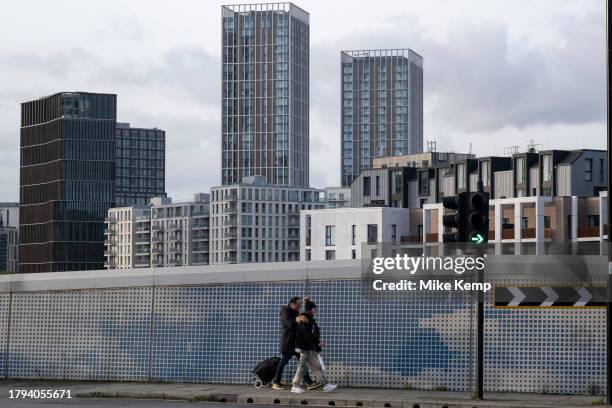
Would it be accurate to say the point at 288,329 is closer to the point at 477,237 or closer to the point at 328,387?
the point at 328,387

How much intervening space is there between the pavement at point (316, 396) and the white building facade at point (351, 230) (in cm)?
12555

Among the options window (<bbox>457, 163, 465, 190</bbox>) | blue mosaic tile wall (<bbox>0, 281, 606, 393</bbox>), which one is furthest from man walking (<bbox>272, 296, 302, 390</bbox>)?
window (<bbox>457, 163, 465, 190</bbox>)

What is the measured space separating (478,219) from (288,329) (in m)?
4.26

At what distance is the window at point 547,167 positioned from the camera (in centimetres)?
14075

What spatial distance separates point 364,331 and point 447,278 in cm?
186

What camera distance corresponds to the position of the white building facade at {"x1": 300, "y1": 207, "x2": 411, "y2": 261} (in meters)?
156

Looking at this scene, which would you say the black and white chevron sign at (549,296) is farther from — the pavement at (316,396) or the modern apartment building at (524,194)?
the modern apartment building at (524,194)

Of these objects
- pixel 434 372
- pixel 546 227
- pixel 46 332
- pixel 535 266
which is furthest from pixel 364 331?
pixel 546 227

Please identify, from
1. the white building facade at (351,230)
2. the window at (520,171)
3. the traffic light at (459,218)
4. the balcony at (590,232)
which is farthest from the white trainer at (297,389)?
the white building facade at (351,230)

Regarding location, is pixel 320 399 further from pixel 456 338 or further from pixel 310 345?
pixel 456 338

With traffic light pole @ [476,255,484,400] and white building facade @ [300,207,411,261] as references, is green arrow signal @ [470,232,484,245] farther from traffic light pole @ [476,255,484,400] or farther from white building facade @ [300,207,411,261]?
white building facade @ [300,207,411,261]

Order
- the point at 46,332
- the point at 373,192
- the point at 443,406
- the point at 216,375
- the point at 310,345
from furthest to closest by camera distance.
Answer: the point at 373,192, the point at 46,332, the point at 216,375, the point at 310,345, the point at 443,406

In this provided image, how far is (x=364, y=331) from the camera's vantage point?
2431cm

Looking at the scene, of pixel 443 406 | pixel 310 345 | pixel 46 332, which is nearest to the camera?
pixel 443 406
